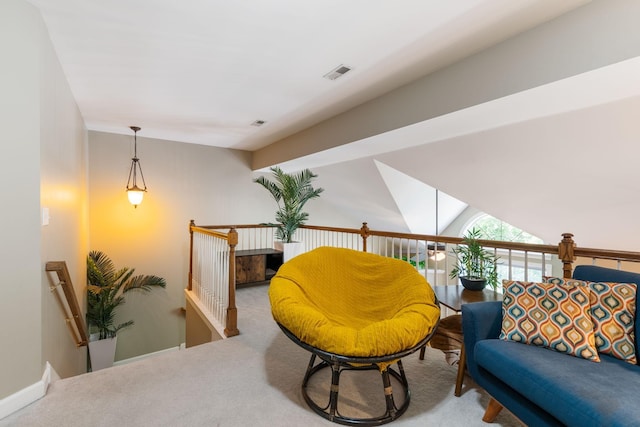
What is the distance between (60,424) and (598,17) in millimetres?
3872

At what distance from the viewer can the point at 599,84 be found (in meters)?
2.00

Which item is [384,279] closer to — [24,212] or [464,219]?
[24,212]

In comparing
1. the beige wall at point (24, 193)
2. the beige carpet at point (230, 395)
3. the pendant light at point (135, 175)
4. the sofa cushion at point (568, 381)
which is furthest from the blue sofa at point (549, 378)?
the pendant light at point (135, 175)

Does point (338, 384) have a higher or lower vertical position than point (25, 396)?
higher

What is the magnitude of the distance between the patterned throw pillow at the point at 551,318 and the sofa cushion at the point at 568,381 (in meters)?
0.06

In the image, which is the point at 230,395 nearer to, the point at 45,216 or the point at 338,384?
the point at 338,384

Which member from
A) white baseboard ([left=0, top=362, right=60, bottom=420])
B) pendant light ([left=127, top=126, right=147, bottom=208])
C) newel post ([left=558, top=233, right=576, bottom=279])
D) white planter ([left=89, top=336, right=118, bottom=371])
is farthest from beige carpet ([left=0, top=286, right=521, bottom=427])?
pendant light ([left=127, top=126, right=147, bottom=208])

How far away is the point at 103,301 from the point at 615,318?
5.35 m

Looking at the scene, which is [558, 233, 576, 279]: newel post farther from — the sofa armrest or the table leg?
the table leg

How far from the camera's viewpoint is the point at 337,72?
2838mm

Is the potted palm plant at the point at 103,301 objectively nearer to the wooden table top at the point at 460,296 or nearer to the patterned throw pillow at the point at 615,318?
the wooden table top at the point at 460,296

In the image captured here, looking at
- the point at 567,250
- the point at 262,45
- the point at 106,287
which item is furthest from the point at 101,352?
the point at 567,250

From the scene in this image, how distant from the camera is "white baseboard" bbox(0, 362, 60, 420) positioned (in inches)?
71.9

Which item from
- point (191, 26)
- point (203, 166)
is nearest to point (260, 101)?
point (191, 26)
